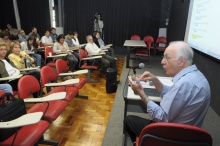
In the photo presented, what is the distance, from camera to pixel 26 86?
2062 millimetres

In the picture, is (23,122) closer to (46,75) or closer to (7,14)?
(46,75)

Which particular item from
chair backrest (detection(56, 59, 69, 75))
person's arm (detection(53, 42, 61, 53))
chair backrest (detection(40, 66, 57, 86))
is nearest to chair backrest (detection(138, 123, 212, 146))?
chair backrest (detection(40, 66, 57, 86))

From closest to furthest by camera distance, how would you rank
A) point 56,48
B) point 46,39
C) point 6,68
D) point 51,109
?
point 51,109 < point 6,68 < point 56,48 < point 46,39

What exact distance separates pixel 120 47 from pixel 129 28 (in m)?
0.94

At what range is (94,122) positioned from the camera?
8.39 feet

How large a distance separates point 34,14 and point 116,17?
382 centimetres

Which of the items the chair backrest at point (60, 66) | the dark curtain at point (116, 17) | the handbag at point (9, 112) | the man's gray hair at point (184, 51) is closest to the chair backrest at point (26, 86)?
the handbag at point (9, 112)

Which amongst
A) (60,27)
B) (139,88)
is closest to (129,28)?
(60,27)

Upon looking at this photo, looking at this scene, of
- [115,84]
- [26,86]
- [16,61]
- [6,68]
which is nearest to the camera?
[26,86]

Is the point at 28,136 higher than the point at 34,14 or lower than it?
lower

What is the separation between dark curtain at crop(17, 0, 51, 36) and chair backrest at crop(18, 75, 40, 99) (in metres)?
6.38

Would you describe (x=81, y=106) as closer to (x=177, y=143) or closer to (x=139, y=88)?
(x=139, y=88)

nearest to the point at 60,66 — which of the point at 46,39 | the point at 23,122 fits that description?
the point at 23,122

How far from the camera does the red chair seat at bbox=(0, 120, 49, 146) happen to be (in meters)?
1.39
